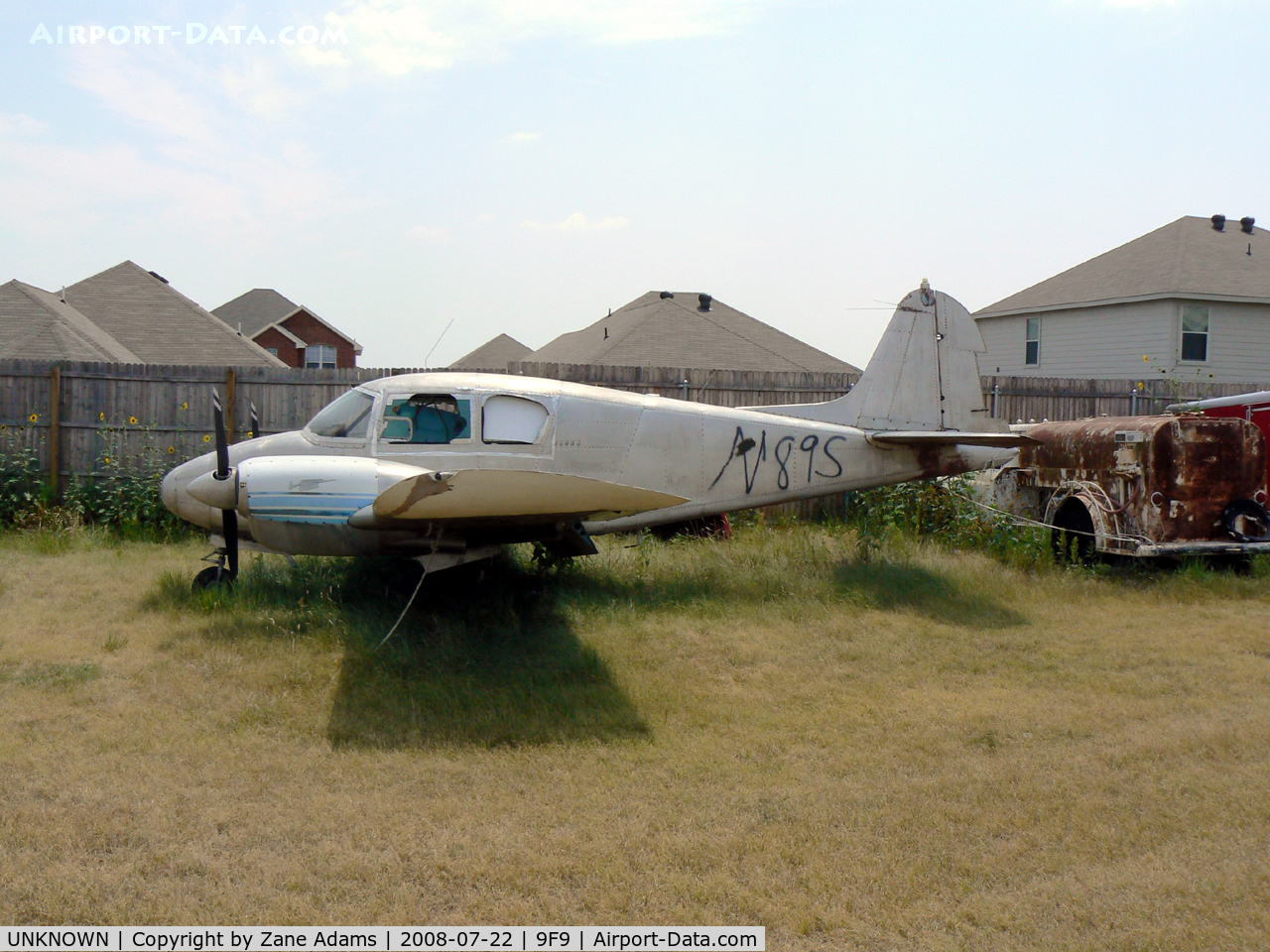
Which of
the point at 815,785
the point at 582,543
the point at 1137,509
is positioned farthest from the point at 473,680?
the point at 1137,509

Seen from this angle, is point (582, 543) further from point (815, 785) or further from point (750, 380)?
point (750, 380)

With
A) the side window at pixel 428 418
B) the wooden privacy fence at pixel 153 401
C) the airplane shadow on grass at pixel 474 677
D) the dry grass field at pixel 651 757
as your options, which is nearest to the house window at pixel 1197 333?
the wooden privacy fence at pixel 153 401

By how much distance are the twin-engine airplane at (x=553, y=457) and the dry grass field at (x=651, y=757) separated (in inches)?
31.1

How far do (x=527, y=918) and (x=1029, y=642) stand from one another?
16.5 ft

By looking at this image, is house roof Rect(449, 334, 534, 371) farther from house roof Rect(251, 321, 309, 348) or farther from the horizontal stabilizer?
the horizontal stabilizer

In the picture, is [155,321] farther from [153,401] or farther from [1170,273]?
[1170,273]

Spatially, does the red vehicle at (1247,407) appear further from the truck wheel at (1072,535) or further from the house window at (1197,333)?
the house window at (1197,333)

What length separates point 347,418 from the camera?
770cm

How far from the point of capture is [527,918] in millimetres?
3377

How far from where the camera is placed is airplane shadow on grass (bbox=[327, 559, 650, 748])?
17.3ft

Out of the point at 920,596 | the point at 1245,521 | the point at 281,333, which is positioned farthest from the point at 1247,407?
the point at 281,333

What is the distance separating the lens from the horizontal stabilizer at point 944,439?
336 inches

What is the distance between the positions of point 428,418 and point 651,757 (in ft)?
12.2

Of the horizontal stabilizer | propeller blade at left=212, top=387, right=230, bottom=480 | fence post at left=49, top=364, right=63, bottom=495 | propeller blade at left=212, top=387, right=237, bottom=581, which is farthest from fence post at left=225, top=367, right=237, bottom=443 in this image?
the horizontal stabilizer
